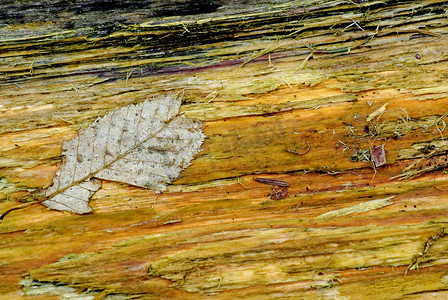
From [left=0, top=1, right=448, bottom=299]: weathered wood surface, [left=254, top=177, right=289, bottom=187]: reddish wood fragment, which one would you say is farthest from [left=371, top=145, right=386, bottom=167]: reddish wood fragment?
[left=254, top=177, right=289, bottom=187]: reddish wood fragment

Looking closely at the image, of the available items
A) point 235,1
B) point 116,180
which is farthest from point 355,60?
point 116,180

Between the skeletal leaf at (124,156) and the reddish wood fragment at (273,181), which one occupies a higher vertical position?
the skeletal leaf at (124,156)

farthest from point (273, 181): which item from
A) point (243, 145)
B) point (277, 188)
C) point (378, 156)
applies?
point (378, 156)

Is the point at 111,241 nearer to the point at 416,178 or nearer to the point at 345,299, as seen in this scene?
the point at 345,299

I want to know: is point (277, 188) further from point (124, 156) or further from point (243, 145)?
point (124, 156)

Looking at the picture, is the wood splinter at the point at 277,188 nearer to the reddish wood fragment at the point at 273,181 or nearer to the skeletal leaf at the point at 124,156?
the reddish wood fragment at the point at 273,181

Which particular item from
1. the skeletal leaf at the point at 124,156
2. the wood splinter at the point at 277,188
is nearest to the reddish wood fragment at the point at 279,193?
the wood splinter at the point at 277,188
